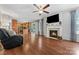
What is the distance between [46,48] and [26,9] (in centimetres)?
97

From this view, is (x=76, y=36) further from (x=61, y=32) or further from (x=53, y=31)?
(x=53, y=31)

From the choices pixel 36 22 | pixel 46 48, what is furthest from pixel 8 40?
pixel 46 48

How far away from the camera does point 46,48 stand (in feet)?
9.25

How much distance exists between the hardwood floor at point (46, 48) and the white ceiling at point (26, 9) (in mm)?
573

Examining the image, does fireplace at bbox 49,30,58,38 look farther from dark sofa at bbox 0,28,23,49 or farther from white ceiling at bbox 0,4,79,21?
dark sofa at bbox 0,28,23,49

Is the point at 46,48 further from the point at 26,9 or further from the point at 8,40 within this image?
the point at 26,9

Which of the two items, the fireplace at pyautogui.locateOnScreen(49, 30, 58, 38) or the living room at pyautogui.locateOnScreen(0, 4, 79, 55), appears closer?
the living room at pyautogui.locateOnScreen(0, 4, 79, 55)

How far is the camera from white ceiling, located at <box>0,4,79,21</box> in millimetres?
2758

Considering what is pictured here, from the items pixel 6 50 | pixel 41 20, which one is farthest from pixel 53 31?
pixel 6 50

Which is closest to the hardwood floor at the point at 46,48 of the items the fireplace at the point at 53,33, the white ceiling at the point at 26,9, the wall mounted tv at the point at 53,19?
the fireplace at the point at 53,33

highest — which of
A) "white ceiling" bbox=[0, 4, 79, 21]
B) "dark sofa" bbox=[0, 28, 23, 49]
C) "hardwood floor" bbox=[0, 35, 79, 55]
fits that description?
"white ceiling" bbox=[0, 4, 79, 21]

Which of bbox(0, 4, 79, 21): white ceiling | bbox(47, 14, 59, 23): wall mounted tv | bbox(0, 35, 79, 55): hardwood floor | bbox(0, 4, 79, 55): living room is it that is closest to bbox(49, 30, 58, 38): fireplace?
bbox(0, 4, 79, 55): living room

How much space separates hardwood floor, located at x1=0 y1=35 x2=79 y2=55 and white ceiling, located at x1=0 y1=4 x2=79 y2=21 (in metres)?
0.57

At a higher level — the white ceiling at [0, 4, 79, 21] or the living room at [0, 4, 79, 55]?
the white ceiling at [0, 4, 79, 21]
